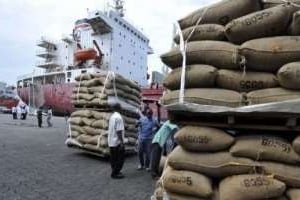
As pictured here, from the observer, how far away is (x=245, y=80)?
4.15m

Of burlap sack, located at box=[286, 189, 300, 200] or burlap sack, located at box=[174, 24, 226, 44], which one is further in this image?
burlap sack, located at box=[174, 24, 226, 44]


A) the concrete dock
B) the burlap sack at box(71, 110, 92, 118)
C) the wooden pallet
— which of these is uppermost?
the wooden pallet

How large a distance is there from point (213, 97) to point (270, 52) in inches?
24.9

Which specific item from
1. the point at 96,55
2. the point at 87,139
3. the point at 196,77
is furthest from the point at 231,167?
the point at 96,55

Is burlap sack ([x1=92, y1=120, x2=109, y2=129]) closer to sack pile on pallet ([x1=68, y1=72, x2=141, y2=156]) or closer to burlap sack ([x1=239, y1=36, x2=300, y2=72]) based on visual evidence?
sack pile on pallet ([x1=68, y1=72, x2=141, y2=156])

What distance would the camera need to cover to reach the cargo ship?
37125mm

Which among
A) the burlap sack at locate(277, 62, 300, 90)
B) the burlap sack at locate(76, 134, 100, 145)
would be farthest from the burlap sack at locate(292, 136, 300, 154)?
the burlap sack at locate(76, 134, 100, 145)

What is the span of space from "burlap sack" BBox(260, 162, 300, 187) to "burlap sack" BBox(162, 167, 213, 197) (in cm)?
54

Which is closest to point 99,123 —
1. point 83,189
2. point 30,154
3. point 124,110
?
point 124,110

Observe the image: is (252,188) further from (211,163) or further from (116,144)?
(116,144)

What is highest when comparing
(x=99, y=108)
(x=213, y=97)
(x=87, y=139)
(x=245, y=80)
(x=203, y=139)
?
(x=245, y=80)

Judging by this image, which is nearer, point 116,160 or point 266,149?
point 266,149

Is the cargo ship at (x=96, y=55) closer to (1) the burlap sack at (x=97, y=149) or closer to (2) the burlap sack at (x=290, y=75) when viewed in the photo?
(1) the burlap sack at (x=97, y=149)

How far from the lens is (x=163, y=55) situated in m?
4.73
